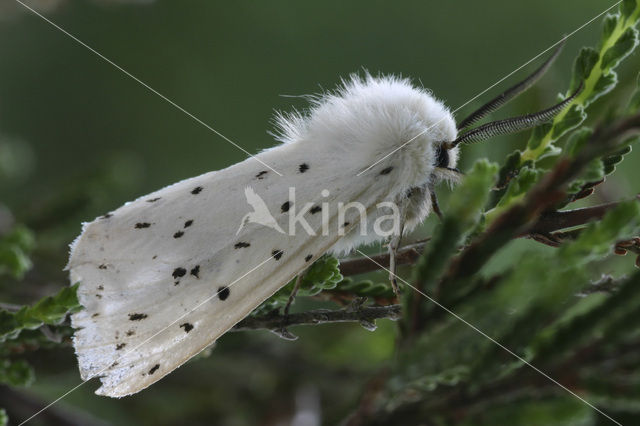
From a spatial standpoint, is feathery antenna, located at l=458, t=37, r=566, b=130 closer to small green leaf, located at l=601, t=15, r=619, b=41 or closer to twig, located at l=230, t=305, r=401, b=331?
small green leaf, located at l=601, t=15, r=619, b=41

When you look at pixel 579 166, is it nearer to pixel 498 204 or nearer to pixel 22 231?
pixel 498 204

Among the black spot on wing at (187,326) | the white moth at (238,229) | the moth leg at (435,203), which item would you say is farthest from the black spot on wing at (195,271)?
the moth leg at (435,203)

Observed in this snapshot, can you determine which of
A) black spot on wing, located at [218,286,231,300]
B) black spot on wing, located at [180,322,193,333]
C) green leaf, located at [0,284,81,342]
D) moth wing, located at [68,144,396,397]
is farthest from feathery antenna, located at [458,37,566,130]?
green leaf, located at [0,284,81,342]

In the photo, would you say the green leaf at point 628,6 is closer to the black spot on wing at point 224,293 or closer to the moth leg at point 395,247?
the moth leg at point 395,247

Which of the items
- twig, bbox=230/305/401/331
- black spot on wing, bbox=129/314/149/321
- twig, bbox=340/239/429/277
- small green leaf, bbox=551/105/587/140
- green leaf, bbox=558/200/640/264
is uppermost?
small green leaf, bbox=551/105/587/140

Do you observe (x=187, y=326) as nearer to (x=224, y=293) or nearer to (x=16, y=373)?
(x=224, y=293)

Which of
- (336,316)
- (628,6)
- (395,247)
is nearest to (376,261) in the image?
(395,247)

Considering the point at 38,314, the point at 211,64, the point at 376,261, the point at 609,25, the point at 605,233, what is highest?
the point at 211,64
